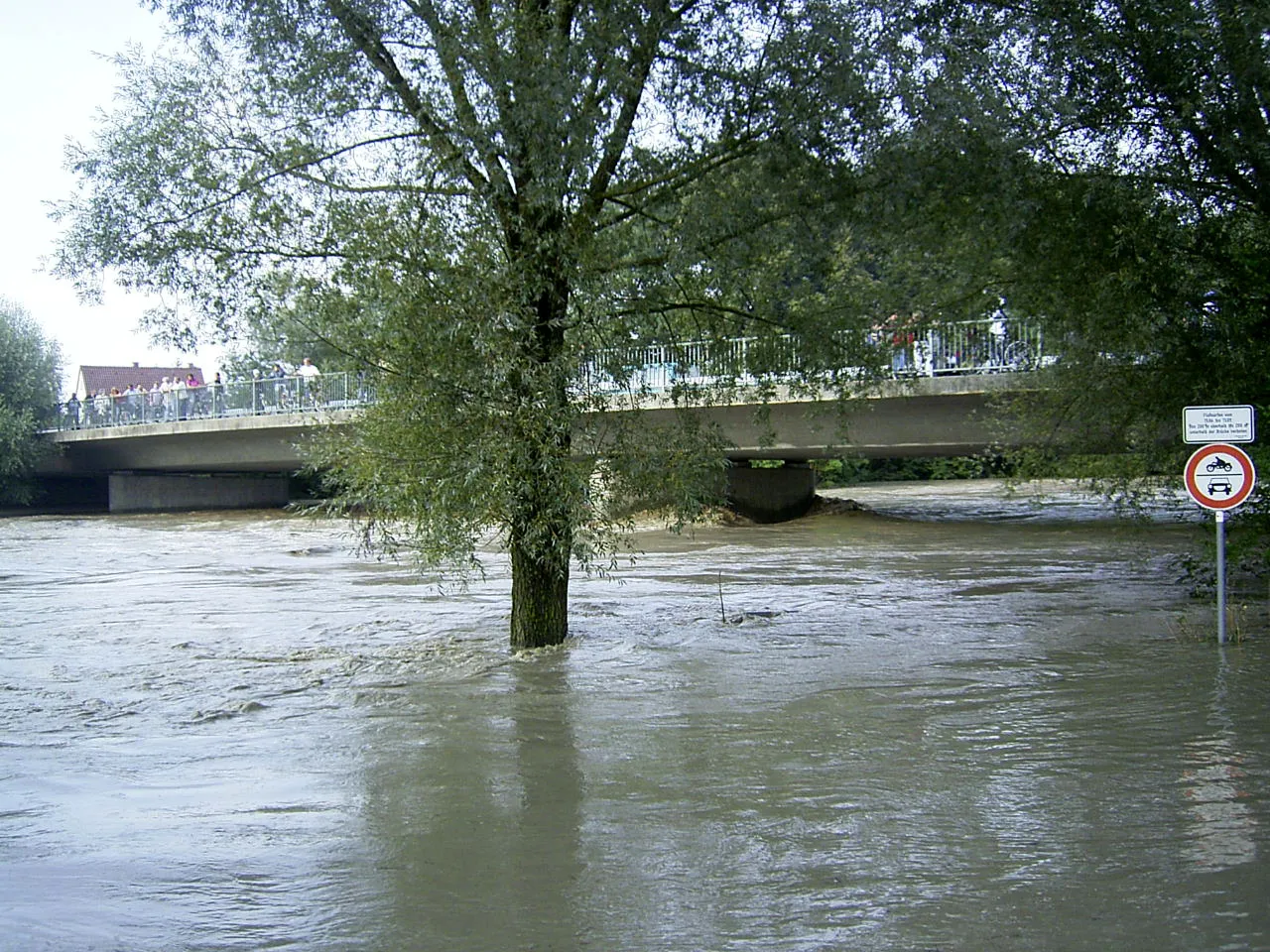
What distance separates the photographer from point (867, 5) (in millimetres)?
11430

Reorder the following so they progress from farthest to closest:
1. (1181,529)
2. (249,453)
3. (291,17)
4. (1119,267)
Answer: (249,453) → (1181,529) → (1119,267) → (291,17)

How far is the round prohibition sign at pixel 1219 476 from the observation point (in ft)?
39.2

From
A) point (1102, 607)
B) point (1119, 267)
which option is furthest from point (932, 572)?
point (1119, 267)

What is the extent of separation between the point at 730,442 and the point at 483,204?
3708mm

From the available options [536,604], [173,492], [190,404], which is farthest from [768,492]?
[173,492]

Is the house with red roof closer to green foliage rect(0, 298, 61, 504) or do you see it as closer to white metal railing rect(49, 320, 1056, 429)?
green foliage rect(0, 298, 61, 504)

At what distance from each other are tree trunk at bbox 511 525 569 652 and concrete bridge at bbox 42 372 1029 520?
196cm

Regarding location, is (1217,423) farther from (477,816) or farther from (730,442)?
(477,816)

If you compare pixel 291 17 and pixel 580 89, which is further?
pixel 291 17

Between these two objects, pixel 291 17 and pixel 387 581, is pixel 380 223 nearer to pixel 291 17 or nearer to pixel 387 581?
pixel 291 17

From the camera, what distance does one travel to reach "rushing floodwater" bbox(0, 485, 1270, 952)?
18.4 ft

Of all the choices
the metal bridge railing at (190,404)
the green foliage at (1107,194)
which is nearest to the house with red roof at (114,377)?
the metal bridge railing at (190,404)

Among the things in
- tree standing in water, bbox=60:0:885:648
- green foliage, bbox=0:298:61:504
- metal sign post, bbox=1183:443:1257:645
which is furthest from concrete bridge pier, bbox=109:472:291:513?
metal sign post, bbox=1183:443:1257:645

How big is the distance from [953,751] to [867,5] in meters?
6.76
